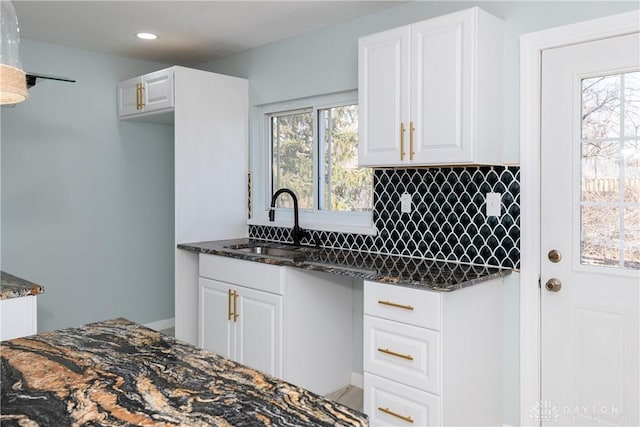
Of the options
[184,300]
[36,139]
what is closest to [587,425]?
[184,300]

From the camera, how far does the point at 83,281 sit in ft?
13.5

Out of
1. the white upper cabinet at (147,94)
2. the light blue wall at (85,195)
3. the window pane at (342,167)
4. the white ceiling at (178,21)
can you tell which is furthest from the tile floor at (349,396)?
the white ceiling at (178,21)

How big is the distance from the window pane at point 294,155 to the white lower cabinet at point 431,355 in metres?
1.46

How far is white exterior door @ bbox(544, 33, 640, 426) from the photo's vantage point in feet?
7.43

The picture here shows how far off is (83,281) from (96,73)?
5.32 ft

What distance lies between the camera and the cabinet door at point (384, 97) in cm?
263

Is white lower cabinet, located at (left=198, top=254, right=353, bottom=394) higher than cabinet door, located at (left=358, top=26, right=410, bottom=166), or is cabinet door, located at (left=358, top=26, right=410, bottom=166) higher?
cabinet door, located at (left=358, top=26, right=410, bottom=166)

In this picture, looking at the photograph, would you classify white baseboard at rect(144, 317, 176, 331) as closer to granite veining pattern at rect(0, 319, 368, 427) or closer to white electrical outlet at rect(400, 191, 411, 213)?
white electrical outlet at rect(400, 191, 411, 213)

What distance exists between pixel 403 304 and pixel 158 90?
2.45 m

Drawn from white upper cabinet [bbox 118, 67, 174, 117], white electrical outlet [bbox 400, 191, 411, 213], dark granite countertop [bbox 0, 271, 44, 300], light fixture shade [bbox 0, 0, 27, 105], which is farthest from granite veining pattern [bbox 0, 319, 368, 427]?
white upper cabinet [bbox 118, 67, 174, 117]

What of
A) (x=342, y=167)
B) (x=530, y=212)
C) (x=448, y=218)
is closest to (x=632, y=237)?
(x=530, y=212)

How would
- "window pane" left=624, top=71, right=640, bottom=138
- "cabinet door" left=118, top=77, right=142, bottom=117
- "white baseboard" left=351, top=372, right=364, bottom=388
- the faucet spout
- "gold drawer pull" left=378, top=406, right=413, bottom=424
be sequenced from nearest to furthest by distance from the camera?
"window pane" left=624, top=71, right=640, bottom=138 → "gold drawer pull" left=378, top=406, right=413, bottom=424 → "white baseboard" left=351, top=372, right=364, bottom=388 → the faucet spout → "cabinet door" left=118, top=77, right=142, bottom=117

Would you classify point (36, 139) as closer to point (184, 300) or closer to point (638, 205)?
point (184, 300)

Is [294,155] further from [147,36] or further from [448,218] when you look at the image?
[448,218]
